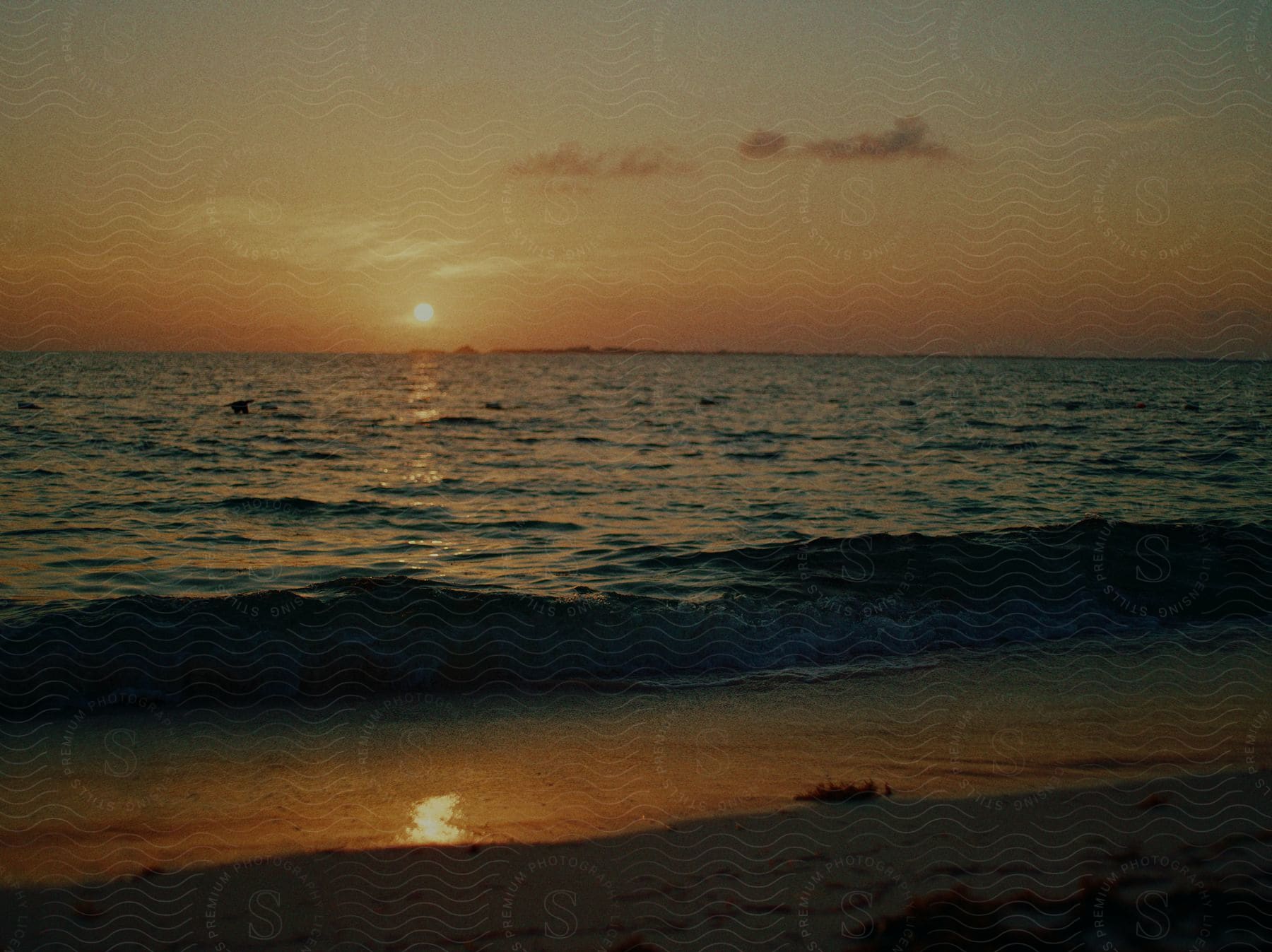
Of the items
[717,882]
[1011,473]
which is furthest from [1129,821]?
[1011,473]

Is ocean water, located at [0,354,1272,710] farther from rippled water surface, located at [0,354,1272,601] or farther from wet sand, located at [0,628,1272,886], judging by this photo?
wet sand, located at [0,628,1272,886]

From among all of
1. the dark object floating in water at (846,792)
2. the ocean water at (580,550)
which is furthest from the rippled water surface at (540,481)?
the dark object floating in water at (846,792)

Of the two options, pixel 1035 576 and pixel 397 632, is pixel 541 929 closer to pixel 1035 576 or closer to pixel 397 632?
pixel 397 632

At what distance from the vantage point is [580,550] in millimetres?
14227

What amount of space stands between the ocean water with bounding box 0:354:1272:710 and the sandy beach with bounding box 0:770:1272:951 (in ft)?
11.8

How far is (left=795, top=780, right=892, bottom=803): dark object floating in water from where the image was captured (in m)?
5.80

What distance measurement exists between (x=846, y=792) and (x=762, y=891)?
129cm

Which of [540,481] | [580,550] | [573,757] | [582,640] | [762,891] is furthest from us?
[540,481]

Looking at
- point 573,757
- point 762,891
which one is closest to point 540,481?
point 573,757

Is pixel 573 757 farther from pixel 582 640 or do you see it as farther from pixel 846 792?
pixel 582 640

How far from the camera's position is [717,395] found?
53531 millimetres

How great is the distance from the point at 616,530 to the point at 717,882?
10.9m

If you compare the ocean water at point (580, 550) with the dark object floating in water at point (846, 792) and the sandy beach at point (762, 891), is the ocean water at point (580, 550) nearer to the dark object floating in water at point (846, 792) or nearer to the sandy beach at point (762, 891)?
the dark object floating in water at point (846, 792)

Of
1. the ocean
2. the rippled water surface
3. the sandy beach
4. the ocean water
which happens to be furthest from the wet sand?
the rippled water surface
